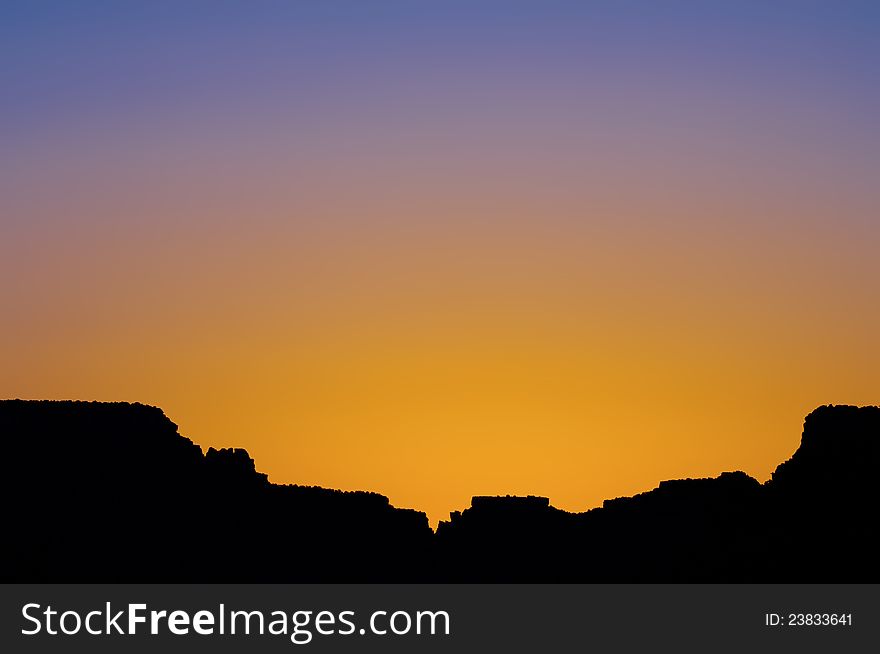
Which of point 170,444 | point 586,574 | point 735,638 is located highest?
point 170,444

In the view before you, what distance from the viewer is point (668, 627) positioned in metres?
134

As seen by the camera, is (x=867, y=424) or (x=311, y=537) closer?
(x=867, y=424)

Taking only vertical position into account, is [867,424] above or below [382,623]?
above

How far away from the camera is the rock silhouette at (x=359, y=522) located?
5689 inches

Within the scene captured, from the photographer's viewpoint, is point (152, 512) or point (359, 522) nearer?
point (152, 512)

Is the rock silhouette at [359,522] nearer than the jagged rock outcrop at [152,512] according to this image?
Yes

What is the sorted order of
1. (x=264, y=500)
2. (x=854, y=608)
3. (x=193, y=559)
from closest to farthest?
(x=854, y=608) < (x=193, y=559) < (x=264, y=500)

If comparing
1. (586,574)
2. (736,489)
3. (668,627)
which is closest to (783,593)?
(668,627)

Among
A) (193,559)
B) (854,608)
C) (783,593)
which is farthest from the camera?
(193,559)

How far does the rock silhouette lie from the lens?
5689 inches

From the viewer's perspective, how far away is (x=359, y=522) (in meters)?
176

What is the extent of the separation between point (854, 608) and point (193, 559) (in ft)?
171

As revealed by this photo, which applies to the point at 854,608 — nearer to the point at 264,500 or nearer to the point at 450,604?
the point at 450,604

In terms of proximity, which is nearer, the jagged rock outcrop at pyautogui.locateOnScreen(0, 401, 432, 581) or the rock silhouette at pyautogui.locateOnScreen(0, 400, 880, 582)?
the rock silhouette at pyautogui.locateOnScreen(0, 400, 880, 582)
